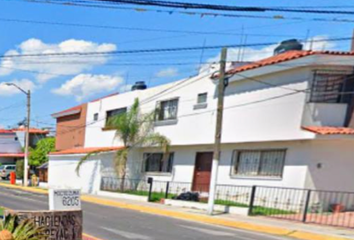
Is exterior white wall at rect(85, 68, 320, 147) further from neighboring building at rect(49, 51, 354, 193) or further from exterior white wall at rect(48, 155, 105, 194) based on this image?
exterior white wall at rect(48, 155, 105, 194)

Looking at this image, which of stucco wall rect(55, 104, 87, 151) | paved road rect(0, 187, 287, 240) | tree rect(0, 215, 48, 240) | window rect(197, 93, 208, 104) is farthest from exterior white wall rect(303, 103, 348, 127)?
stucco wall rect(55, 104, 87, 151)

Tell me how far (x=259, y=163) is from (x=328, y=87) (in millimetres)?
4406

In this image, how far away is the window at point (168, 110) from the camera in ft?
75.5

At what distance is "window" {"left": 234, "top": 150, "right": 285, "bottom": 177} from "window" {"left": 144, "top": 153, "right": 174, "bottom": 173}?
5232 mm

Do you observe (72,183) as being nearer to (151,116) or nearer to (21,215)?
(151,116)

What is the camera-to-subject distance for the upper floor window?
15844mm

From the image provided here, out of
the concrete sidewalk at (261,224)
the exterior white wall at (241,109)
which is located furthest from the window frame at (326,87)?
the concrete sidewalk at (261,224)

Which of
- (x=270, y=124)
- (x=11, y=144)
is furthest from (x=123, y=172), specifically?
(x=11, y=144)

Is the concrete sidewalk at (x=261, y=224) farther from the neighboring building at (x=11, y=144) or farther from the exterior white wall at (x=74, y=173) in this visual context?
the neighboring building at (x=11, y=144)

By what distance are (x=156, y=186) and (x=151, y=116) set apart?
4.00 meters

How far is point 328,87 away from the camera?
1609 centimetres

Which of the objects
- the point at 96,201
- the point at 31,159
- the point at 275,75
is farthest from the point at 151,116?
the point at 31,159

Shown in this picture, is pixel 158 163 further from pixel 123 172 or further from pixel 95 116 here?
pixel 95 116

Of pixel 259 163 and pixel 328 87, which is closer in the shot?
pixel 328 87
